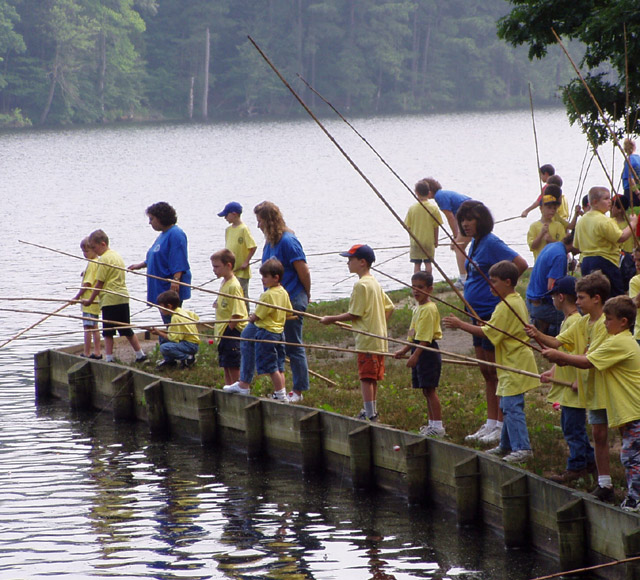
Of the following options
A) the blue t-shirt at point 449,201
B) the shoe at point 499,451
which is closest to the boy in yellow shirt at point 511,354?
the shoe at point 499,451

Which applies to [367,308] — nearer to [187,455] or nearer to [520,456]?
[520,456]

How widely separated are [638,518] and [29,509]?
5.43 meters

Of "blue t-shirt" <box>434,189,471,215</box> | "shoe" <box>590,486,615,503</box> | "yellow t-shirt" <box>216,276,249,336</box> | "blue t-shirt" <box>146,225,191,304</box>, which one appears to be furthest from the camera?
"blue t-shirt" <box>434,189,471,215</box>

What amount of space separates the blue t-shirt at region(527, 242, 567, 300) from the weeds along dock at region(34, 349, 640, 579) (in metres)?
2.16

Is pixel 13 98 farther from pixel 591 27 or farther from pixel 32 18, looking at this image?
pixel 591 27

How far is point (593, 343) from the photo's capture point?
744 centimetres

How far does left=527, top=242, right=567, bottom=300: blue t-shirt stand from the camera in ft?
34.0

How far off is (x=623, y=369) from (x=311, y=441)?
3.81 metres

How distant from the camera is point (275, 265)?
10703 millimetres

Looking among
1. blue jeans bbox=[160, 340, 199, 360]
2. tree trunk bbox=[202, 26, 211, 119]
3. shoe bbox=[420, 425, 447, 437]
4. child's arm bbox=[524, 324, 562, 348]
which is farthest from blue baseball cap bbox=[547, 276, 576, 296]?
tree trunk bbox=[202, 26, 211, 119]

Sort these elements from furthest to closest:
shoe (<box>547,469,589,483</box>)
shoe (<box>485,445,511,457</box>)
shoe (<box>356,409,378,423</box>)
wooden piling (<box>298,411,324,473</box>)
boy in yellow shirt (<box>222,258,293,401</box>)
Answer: boy in yellow shirt (<box>222,258,293,401</box>) → wooden piling (<box>298,411,324,473</box>) → shoe (<box>356,409,378,423</box>) → shoe (<box>485,445,511,457</box>) → shoe (<box>547,469,589,483</box>)

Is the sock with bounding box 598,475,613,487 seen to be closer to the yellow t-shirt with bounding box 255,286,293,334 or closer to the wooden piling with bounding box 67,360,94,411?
the yellow t-shirt with bounding box 255,286,293,334

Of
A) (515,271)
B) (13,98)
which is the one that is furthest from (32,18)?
(515,271)

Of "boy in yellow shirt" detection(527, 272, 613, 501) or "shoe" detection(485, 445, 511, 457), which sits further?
"shoe" detection(485, 445, 511, 457)
